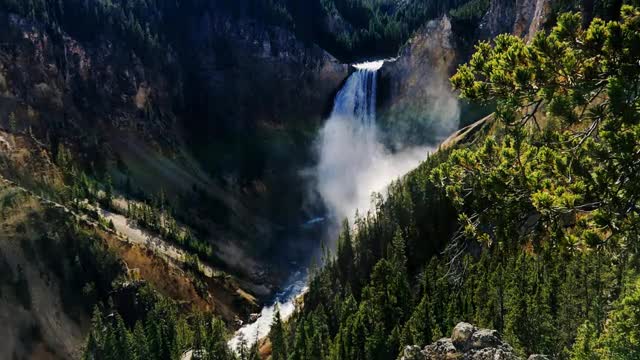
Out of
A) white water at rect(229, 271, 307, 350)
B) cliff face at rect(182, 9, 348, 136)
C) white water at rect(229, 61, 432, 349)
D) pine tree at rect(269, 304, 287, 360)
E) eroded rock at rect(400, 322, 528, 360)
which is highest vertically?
cliff face at rect(182, 9, 348, 136)

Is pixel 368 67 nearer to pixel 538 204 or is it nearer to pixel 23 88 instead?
pixel 23 88

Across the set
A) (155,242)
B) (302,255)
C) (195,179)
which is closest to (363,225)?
(302,255)

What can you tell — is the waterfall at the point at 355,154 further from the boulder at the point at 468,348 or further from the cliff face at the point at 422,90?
the boulder at the point at 468,348

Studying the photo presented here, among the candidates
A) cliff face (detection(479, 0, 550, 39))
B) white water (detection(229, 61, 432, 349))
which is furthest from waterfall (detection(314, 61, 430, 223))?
cliff face (detection(479, 0, 550, 39))

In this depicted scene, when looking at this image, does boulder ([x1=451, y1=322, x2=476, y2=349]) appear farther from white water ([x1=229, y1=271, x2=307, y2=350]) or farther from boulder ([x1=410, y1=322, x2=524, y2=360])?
white water ([x1=229, y1=271, x2=307, y2=350])

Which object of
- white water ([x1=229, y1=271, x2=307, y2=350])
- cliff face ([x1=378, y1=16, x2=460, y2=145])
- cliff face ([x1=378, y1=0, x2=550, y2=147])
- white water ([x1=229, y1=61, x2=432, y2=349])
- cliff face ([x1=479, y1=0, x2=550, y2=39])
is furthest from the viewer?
white water ([x1=229, y1=61, x2=432, y2=349])

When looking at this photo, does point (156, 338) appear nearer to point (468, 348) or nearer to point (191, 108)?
point (468, 348)

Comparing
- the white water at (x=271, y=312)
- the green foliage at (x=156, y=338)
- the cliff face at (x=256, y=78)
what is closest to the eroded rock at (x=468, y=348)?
the green foliage at (x=156, y=338)

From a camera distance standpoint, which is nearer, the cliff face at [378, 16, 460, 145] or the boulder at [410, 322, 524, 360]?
the boulder at [410, 322, 524, 360]

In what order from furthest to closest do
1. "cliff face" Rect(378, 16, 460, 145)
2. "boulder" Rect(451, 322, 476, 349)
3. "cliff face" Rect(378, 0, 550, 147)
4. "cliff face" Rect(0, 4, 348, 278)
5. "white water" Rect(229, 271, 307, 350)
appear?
"cliff face" Rect(378, 16, 460, 145)
"cliff face" Rect(378, 0, 550, 147)
"cliff face" Rect(0, 4, 348, 278)
"white water" Rect(229, 271, 307, 350)
"boulder" Rect(451, 322, 476, 349)
